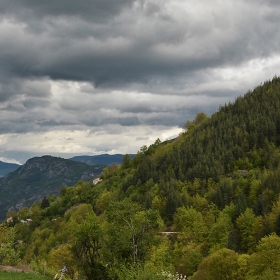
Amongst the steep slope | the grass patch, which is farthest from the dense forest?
the grass patch

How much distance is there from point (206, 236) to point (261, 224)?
58.1 ft

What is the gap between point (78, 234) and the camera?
56281 mm

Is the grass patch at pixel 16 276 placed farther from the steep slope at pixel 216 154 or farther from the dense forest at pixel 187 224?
the steep slope at pixel 216 154

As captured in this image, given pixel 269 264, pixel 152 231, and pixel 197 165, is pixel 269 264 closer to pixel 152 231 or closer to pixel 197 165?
pixel 152 231

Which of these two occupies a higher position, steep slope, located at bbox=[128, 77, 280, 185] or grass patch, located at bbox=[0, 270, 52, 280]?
steep slope, located at bbox=[128, 77, 280, 185]

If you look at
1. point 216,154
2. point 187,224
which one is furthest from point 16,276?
point 216,154

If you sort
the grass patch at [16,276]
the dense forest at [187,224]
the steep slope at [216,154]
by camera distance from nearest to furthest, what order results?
the grass patch at [16,276] < the dense forest at [187,224] < the steep slope at [216,154]

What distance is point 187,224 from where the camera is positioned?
11900 cm

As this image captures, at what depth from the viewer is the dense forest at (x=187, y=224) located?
183 ft

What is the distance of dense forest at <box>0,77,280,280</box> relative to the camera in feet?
183

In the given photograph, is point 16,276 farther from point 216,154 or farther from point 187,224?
point 216,154

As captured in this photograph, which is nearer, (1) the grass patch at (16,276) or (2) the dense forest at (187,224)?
(1) the grass patch at (16,276)

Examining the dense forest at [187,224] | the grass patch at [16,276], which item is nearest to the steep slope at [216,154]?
the dense forest at [187,224]

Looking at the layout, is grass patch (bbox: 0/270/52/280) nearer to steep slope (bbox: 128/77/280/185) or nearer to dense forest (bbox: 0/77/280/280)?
dense forest (bbox: 0/77/280/280)
